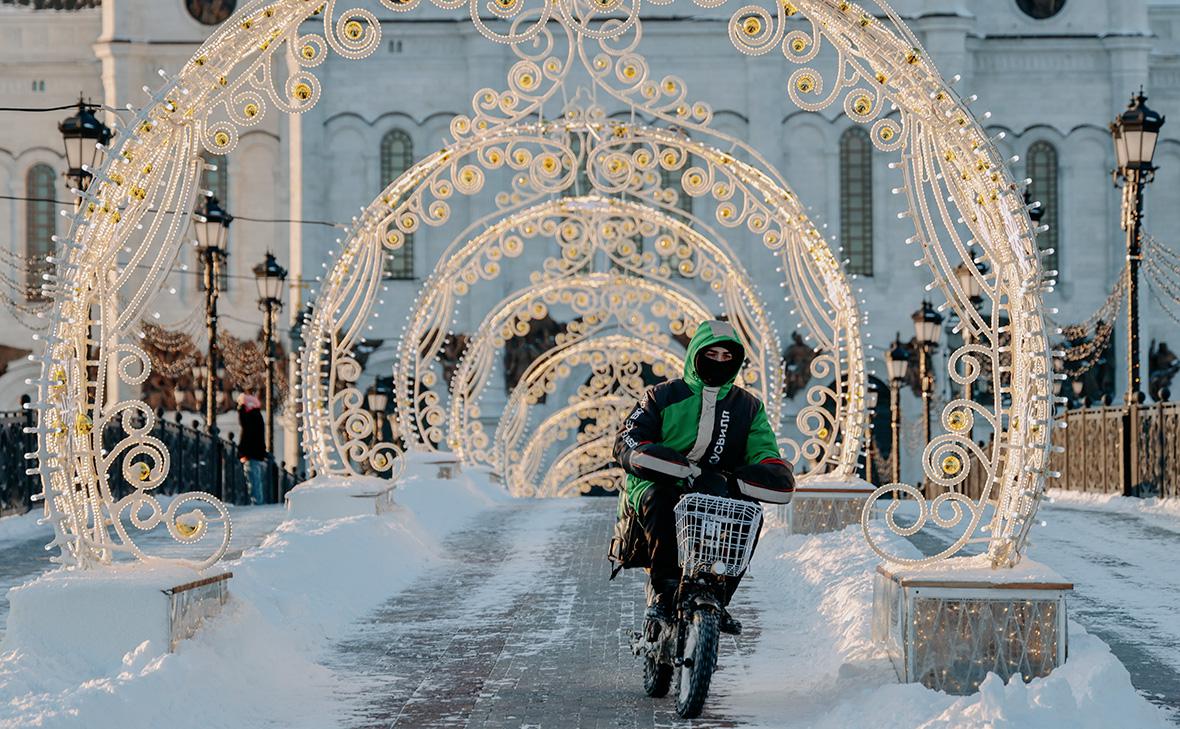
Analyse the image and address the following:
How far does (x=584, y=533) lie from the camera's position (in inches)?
736

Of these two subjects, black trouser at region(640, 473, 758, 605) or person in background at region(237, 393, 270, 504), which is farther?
person in background at region(237, 393, 270, 504)

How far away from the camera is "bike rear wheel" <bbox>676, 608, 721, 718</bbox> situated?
7750mm

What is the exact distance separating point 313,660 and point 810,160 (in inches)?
1635

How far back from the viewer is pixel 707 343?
26.7 feet

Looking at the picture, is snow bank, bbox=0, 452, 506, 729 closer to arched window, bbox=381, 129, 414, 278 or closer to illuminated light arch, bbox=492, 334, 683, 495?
illuminated light arch, bbox=492, 334, 683, 495

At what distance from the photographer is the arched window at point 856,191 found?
50406 mm

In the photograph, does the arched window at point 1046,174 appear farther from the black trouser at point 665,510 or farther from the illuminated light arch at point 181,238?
the black trouser at point 665,510

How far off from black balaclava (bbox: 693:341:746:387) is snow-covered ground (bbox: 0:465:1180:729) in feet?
4.75

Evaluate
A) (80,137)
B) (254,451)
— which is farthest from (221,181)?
(80,137)

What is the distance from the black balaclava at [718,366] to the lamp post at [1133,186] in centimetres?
1327

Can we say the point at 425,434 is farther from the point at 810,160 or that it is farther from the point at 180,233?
the point at 810,160

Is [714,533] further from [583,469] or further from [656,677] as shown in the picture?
[583,469]

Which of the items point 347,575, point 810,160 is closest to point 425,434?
point 347,575

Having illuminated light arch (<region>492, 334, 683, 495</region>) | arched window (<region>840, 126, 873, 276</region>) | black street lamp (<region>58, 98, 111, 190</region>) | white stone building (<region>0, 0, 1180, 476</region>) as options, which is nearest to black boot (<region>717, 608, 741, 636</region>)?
black street lamp (<region>58, 98, 111, 190</region>)
